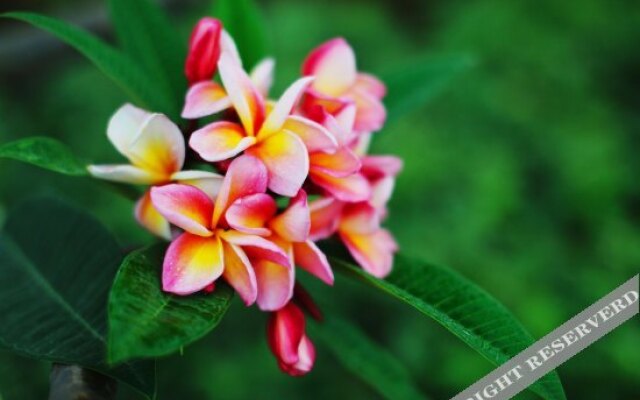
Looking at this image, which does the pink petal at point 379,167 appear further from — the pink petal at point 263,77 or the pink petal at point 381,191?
the pink petal at point 263,77

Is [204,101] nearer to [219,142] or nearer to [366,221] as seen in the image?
[219,142]

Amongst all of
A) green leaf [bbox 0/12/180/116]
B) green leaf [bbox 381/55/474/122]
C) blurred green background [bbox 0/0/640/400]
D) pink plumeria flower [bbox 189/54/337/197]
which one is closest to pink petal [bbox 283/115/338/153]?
pink plumeria flower [bbox 189/54/337/197]

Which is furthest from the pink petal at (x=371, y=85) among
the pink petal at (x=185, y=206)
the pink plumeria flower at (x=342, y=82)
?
the pink petal at (x=185, y=206)

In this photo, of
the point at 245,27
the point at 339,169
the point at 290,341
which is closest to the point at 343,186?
the point at 339,169

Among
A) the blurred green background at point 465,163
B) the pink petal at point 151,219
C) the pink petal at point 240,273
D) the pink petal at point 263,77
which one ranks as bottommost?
→ the blurred green background at point 465,163

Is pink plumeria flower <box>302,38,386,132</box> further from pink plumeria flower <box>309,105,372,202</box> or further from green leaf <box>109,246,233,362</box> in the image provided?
green leaf <box>109,246,233,362</box>
